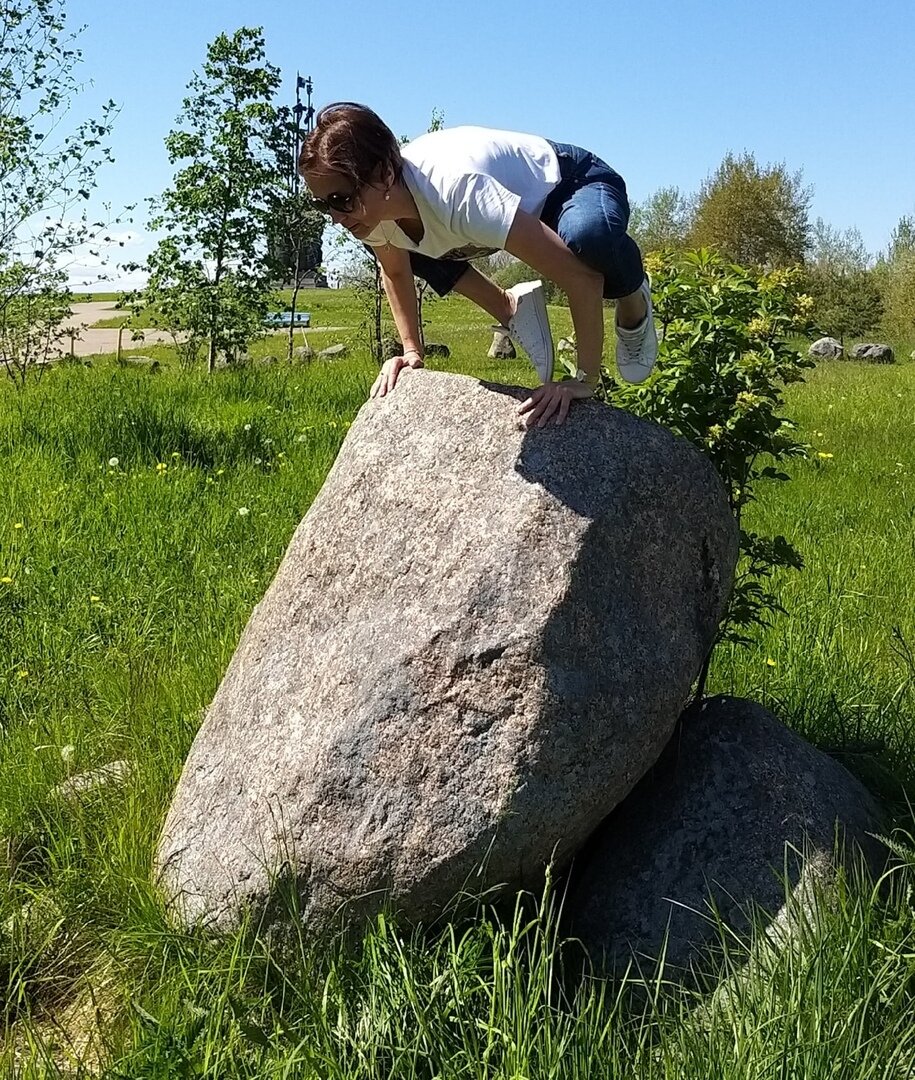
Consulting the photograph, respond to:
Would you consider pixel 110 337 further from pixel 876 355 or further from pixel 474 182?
pixel 474 182

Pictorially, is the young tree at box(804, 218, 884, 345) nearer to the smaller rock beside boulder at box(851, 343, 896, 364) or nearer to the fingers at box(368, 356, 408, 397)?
the smaller rock beside boulder at box(851, 343, 896, 364)

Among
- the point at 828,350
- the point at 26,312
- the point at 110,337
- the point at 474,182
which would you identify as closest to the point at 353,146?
the point at 474,182

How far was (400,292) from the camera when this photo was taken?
371 centimetres

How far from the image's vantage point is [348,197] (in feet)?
10.0

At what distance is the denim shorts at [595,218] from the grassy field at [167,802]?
59.8 inches

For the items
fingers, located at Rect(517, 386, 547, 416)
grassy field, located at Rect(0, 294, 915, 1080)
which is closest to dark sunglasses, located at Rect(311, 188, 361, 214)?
fingers, located at Rect(517, 386, 547, 416)

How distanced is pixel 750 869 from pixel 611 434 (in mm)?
1278

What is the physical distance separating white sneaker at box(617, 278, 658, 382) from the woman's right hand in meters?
0.71

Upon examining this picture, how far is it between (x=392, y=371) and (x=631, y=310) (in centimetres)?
81

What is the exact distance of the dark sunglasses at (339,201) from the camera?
3041mm

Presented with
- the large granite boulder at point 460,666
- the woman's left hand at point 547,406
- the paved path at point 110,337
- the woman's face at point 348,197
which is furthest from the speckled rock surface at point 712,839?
the paved path at point 110,337

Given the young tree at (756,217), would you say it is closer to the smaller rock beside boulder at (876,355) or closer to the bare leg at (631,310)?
the smaller rock beside boulder at (876,355)

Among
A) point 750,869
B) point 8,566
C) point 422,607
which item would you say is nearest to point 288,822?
point 422,607

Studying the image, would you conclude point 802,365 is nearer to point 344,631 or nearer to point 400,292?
point 400,292
